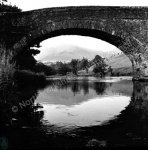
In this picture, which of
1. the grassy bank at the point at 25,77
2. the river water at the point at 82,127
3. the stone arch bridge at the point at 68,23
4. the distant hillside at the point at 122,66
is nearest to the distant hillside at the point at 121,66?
the distant hillside at the point at 122,66

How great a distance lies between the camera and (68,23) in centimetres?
1589

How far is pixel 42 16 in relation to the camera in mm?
15898

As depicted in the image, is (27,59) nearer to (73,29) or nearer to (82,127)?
(73,29)

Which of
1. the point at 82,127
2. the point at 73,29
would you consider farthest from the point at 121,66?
the point at 82,127

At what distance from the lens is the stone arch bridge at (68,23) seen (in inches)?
626

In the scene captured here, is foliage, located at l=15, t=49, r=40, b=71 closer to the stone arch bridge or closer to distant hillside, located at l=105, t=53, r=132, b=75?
the stone arch bridge

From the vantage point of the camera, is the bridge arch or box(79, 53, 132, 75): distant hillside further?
box(79, 53, 132, 75): distant hillside

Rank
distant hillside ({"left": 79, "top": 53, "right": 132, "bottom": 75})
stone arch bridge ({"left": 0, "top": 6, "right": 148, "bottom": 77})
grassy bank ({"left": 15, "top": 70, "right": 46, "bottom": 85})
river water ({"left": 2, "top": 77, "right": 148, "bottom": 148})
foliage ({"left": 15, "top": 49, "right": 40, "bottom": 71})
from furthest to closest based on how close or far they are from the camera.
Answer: distant hillside ({"left": 79, "top": 53, "right": 132, "bottom": 75}) → foliage ({"left": 15, "top": 49, "right": 40, "bottom": 71}) → grassy bank ({"left": 15, "top": 70, "right": 46, "bottom": 85}) → stone arch bridge ({"left": 0, "top": 6, "right": 148, "bottom": 77}) → river water ({"left": 2, "top": 77, "right": 148, "bottom": 148})

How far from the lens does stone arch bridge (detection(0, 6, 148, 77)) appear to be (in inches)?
626

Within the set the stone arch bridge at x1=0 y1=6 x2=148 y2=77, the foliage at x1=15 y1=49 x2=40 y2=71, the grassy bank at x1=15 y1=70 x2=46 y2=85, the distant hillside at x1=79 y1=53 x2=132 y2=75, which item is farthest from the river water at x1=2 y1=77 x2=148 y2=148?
the distant hillside at x1=79 y1=53 x2=132 y2=75

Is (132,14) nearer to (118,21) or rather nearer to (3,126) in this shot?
(118,21)

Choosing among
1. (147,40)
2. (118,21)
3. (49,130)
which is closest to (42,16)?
(118,21)

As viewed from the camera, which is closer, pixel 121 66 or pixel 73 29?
pixel 73 29

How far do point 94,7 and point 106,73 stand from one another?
3800cm
